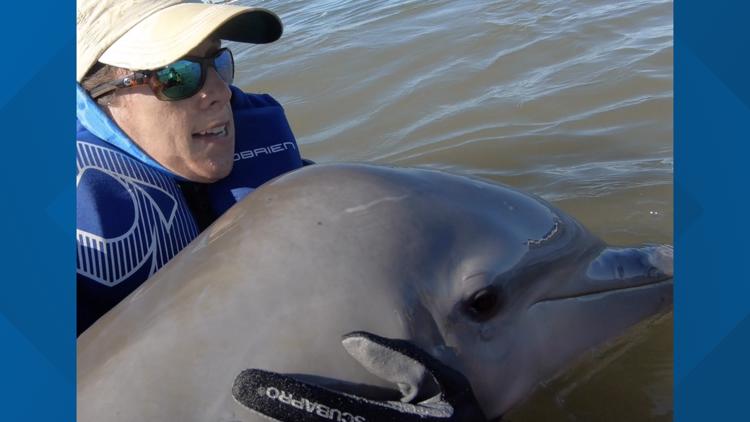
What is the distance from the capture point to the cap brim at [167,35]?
392 centimetres

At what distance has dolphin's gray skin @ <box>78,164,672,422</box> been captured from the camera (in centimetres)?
266

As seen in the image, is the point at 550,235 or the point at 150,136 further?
the point at 150,136

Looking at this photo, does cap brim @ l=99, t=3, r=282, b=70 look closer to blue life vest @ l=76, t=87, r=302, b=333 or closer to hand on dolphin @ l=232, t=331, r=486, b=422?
blue life vest @ l=76, t=87, r=302, b=333

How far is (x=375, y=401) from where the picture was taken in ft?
8.69

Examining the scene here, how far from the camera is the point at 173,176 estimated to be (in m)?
4.41

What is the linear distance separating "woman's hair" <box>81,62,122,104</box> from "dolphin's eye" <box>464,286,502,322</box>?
7.53 feet

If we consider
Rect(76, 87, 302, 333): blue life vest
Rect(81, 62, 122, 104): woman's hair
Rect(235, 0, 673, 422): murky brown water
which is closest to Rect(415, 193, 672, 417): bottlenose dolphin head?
Rect(235, 0, 673, 422): murky brown water

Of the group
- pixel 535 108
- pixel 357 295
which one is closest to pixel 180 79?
pixel 357 295

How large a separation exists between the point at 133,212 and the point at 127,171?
11.5 inches

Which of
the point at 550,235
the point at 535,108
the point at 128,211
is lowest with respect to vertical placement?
the point at 535,108

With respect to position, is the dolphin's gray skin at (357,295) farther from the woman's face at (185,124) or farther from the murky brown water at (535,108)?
the woman's face at (185,124)

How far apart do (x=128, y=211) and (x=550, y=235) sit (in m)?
2.00

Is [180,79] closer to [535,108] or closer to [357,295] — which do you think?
[357,295]

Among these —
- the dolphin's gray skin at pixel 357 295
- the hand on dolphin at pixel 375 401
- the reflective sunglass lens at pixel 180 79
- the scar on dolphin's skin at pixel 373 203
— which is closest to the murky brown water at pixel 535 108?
the dolphin's gray skin at pixel 357 295
